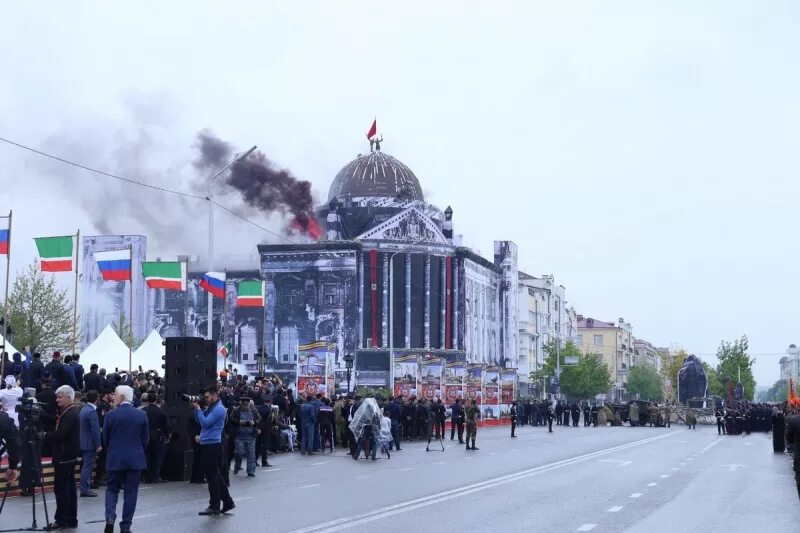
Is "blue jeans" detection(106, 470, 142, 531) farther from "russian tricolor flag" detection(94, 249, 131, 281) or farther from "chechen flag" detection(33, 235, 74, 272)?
"russian tricolor flag" detection(94, 249, 131, 281)

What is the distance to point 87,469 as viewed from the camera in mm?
19625

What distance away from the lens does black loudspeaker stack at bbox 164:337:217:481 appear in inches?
972

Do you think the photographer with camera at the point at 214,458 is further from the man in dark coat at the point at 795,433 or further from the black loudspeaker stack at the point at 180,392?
the man in dark coat at the point at 795,433

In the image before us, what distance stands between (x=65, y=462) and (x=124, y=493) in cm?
171

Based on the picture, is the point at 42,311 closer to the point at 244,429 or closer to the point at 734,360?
the point at 244,429

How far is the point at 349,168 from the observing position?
106 meters

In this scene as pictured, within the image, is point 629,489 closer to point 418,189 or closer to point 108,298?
point 108,298

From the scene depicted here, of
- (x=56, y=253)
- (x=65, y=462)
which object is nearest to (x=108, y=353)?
(x=56, y=253)

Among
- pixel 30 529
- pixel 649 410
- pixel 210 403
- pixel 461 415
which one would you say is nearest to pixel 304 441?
pixel 461 415

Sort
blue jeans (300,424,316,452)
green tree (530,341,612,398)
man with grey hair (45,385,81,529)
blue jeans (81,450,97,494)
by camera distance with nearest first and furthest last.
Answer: man with grey hair (45,385,81,529) → blue jeans (81,450,97,494) → blue jeans (300,424,316,452) → green tree (530,341,612,398)

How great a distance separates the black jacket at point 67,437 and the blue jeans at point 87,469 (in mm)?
1524

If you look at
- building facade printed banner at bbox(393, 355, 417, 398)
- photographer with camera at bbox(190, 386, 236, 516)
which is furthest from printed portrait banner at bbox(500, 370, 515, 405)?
photographer with camera at bbox(190, 386, 236, 516)

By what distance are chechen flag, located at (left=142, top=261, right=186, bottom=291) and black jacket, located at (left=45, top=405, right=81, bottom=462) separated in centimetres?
3166

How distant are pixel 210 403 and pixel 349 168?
88400 millimetres
